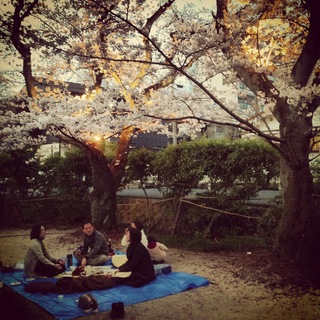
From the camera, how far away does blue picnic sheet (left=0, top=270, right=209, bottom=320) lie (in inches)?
206

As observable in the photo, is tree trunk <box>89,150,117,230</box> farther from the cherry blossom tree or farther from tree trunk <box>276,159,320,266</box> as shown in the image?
tree trunk <box>276,159,320,266</box>

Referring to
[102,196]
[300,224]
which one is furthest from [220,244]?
[102,196]

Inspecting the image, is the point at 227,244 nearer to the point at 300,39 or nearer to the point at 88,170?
the point at 300,39

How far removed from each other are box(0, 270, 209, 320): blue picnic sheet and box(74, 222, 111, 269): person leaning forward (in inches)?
60.7

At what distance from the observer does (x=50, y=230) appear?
13.8 m

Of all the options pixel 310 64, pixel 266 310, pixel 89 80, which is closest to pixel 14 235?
pixel 89 80

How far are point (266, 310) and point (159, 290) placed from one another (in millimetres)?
2013

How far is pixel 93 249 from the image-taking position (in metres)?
7.93

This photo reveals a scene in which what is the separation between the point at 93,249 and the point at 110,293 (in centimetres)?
208

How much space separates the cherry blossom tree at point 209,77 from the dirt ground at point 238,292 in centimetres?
70

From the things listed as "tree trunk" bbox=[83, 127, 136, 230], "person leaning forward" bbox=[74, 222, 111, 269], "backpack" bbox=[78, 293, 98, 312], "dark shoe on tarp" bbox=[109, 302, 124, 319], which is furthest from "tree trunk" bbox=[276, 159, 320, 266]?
"tree trunk" bbox=[83, 127, 136, 230]

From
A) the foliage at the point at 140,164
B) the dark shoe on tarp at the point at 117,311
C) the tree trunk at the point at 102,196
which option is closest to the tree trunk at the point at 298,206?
the dark shoe on tarp at the point at 117,311

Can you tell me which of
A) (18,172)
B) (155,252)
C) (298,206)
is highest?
(18,172)

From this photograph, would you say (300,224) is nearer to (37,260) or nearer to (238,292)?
(238,292)
